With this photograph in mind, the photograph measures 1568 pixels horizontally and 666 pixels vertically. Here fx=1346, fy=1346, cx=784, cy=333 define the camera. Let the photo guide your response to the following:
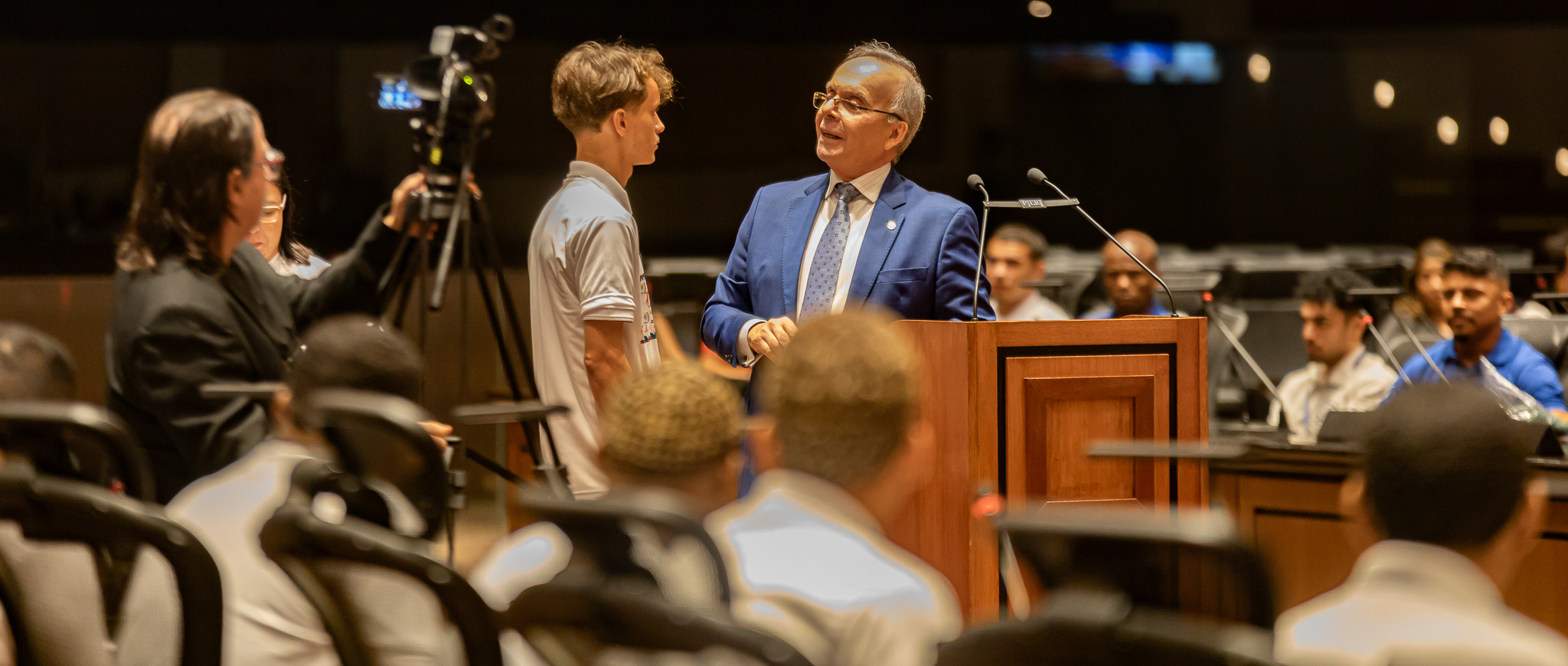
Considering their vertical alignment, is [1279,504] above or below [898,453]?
below

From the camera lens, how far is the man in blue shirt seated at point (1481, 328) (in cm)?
416

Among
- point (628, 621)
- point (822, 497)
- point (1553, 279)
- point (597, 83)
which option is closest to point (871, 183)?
point (597, 83)

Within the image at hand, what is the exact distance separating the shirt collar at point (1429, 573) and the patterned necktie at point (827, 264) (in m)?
1.59

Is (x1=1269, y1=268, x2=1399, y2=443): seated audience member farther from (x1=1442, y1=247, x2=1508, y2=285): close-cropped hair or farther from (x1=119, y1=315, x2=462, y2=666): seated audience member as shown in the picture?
(x1=119, y1=315, x2=462, y2=666): seated audience member

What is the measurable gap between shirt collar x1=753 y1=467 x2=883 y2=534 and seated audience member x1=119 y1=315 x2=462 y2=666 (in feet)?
1.17

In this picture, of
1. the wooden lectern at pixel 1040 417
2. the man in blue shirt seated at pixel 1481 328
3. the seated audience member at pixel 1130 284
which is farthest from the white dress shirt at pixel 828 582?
the seated audience member at pixel 1130 284

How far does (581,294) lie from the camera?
101 inches

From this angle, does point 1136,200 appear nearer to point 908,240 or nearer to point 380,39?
point 380,39

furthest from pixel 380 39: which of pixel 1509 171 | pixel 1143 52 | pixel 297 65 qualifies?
pixel 1509 171

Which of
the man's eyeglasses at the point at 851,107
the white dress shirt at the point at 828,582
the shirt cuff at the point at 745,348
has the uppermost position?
the man's eyeglasses at the point at 851,107

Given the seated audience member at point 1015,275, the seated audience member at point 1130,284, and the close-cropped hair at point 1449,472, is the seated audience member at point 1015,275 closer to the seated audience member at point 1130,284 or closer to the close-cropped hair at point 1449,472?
the seated audience member at point 1130,284

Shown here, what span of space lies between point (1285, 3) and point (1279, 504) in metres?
8.31

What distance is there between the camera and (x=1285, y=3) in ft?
34.3

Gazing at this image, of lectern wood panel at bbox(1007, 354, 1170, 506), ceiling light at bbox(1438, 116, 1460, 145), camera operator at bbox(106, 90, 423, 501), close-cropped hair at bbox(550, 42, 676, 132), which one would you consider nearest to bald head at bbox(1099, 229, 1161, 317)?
lectern wood panel at bbox(1007, 354, 1170, 506)
